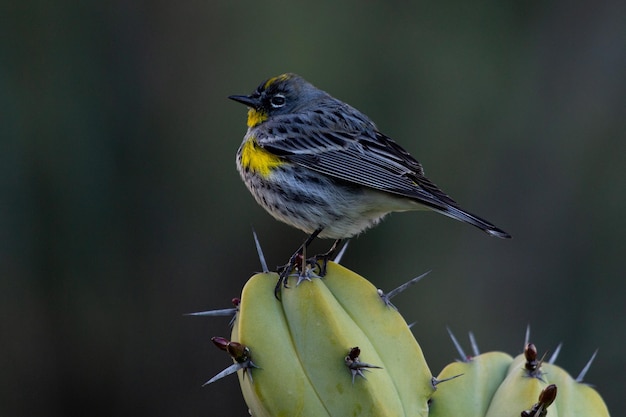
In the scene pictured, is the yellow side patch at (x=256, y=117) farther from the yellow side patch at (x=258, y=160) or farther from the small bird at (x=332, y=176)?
the yellow side patch at (x=258, y=160)

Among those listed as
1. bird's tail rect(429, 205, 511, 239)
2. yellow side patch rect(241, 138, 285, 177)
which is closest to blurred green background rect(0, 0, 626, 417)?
yellow side patch rect(241, 138, 285, 177)

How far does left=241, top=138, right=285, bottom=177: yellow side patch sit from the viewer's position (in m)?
4.58

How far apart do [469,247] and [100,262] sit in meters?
4.02

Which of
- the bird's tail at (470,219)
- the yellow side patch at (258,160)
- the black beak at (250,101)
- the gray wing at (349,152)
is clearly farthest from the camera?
the black beak at (250,101)

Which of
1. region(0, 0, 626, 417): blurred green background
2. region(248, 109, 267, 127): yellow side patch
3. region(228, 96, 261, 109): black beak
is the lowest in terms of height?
region(0, 0, 626, 417): blurred green background

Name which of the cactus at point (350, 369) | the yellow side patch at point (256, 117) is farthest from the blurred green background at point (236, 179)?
the cactus at point (350, 369)

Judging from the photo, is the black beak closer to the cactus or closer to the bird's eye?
the bird's eye

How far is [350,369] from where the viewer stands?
2.83 m

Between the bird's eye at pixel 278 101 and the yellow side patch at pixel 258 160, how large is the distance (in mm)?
543

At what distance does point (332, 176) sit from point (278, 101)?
1025 mm

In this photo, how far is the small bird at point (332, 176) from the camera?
4.30m

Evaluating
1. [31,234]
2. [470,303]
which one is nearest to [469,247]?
[470,303]

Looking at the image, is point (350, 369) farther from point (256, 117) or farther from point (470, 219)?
point (256, 117)

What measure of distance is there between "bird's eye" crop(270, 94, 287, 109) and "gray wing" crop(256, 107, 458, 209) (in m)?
0.22
